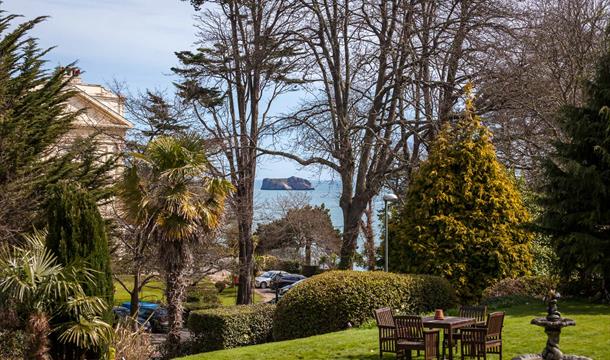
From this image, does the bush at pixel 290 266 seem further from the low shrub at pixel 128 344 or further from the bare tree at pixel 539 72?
the low shrub at pixel 128 344

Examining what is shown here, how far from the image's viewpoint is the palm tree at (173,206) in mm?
20672

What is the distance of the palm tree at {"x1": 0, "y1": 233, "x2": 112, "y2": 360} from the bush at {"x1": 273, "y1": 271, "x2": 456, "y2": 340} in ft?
17.1

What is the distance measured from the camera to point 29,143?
23.2 m

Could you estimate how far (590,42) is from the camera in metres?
26.5

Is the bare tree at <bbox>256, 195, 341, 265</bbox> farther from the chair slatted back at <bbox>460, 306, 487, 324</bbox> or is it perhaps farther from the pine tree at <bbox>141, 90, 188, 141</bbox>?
the chair slatted back at <bbox>460, 306, 487, 324</bbox>

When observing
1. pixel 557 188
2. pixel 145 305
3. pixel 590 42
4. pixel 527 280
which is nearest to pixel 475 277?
pixel 527 280

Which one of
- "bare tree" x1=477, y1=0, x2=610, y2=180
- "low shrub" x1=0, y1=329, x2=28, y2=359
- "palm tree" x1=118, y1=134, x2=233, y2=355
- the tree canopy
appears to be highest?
"bare tree" x1=477, y1=0, x2=610, y2=180

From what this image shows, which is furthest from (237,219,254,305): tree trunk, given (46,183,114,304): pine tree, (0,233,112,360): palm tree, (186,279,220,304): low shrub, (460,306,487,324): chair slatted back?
(460,306,487,324): chair slatted back

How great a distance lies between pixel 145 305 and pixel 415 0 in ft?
60.4

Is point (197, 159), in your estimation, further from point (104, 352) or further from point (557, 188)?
point (557, 188)

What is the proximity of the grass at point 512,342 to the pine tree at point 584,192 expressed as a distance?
1.32m

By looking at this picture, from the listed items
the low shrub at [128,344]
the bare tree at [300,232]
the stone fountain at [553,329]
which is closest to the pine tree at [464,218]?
the low shrub at [128,344]

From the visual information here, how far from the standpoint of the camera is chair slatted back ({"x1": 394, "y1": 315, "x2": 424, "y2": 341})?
14.1 metres

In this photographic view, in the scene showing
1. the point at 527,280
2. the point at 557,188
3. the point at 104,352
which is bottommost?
the point at 104,352
